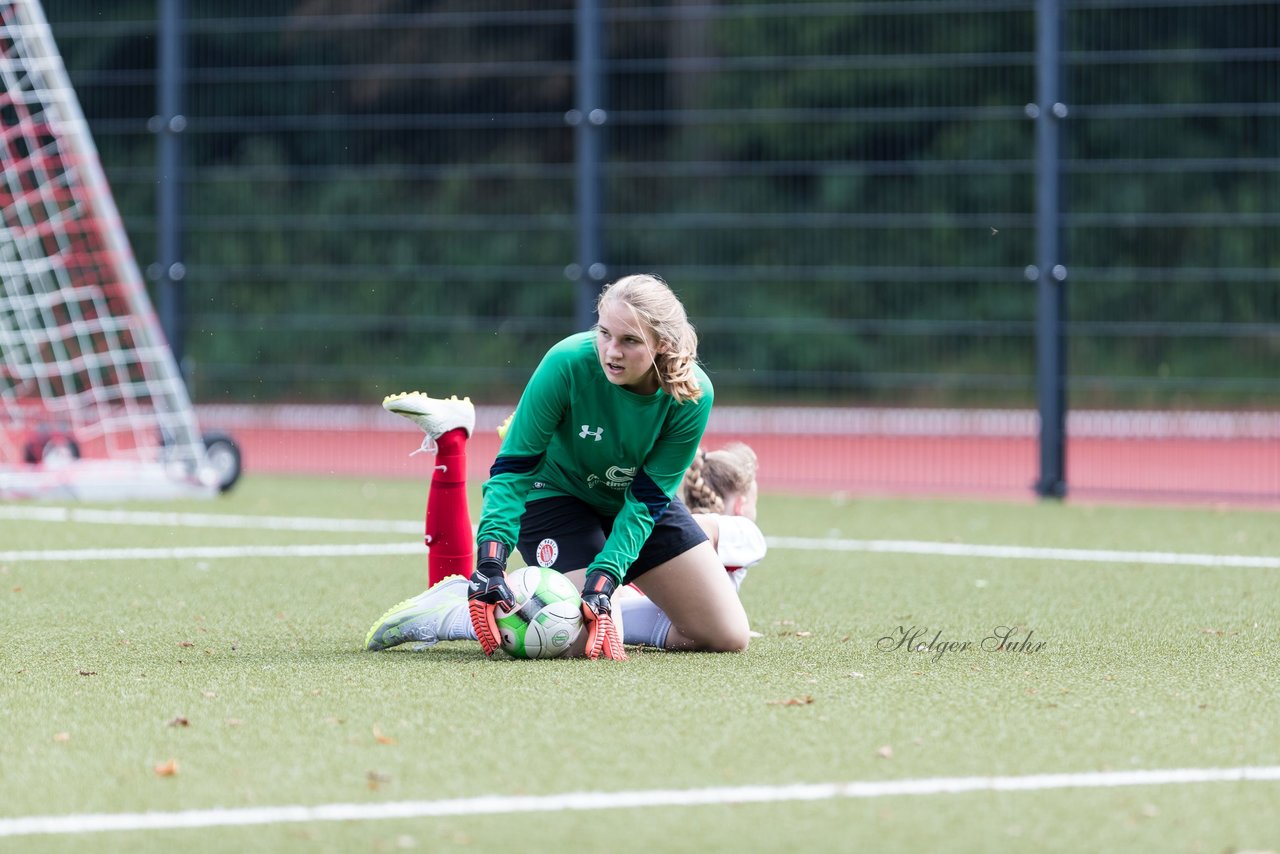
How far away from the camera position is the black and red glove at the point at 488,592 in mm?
4805

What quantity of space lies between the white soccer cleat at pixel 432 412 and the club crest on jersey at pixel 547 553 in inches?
17.2

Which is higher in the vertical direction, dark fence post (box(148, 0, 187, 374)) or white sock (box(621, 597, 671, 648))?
dark fence post (box(148, 0, 187, 374))

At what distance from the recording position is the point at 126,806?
10.7 ft

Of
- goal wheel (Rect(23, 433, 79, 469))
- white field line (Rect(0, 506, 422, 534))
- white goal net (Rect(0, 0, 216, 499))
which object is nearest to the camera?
white field line (Rect(0, 506, 422, 534))

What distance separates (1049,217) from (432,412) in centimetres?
533

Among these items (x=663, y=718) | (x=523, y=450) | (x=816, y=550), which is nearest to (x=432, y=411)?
(x=523, y=450)

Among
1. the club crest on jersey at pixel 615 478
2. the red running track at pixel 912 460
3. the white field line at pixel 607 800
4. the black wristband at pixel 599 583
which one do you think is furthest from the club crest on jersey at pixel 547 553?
the red running track at pixel 912 460

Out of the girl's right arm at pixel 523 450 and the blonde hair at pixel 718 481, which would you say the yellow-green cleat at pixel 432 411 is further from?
the blonde hair at pixel 718 481

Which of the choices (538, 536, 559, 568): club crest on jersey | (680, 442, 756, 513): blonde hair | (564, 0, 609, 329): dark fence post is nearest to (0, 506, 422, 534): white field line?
(564, 0, 609, 329): dark fence post

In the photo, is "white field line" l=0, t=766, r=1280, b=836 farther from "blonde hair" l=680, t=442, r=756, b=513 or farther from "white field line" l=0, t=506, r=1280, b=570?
"white field line" l=0, t=506, r=1280, b=570

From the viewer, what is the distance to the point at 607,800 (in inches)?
130

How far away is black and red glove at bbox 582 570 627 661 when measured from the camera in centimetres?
484

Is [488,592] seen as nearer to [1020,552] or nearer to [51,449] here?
[1020,552]

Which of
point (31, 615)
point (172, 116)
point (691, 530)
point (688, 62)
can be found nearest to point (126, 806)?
point (691, 530)
